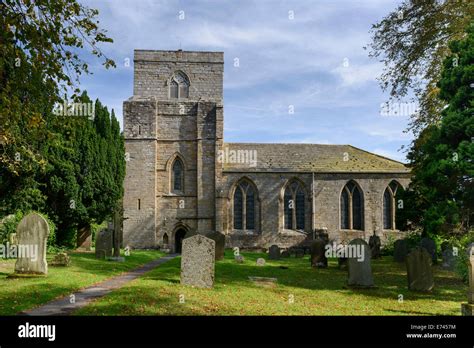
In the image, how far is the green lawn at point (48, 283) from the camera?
28.5 feet

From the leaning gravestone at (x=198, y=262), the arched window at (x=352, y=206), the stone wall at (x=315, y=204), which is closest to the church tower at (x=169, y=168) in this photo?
the stone wall at (x=315, y=204)

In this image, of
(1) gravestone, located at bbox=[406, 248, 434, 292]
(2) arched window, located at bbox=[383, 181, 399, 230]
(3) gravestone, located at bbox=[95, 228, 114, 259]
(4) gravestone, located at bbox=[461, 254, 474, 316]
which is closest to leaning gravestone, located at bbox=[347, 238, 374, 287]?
(1) gravestone, located at bbox=[406, 248, 434, 292]

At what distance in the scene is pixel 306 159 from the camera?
31.2 meters

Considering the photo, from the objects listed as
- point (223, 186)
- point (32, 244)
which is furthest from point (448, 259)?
point (223, 186)

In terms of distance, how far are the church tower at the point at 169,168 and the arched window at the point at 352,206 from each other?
370 inches

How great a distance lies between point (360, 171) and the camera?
97.8ft

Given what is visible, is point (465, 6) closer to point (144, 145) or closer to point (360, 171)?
point (360, 171)

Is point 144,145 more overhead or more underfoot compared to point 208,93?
more underfoot

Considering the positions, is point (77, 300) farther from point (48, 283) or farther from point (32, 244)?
point (32, 244)

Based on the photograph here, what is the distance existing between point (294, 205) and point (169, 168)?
947 centimetres

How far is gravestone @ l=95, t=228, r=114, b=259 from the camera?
1848 cm

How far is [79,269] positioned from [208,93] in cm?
2006

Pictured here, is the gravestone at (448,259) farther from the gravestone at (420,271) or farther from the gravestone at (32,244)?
the gravestone at (32,244)
